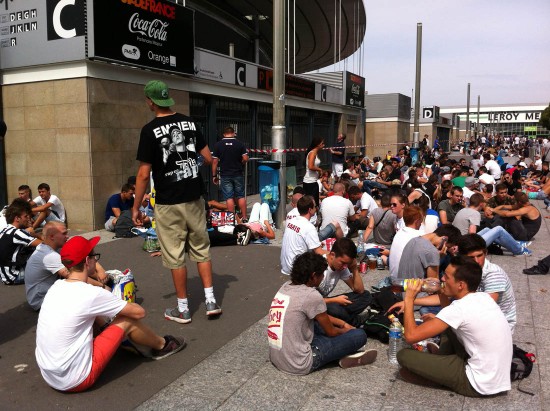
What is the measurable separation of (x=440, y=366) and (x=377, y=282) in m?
2.92

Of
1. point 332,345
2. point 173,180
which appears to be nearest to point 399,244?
point 332,345

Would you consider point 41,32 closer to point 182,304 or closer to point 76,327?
point 182,304

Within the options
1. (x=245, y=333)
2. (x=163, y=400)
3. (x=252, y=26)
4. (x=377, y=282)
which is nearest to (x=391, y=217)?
(x=377, y=282)

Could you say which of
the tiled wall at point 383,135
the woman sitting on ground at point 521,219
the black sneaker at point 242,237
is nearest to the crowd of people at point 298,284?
the woman sitting on ground at point 521,219

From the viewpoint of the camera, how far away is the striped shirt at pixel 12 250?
598 centimetres

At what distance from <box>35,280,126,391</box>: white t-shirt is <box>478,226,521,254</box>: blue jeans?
19.8ft

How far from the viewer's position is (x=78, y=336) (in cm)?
347

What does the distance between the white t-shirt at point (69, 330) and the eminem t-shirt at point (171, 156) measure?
1.38 m

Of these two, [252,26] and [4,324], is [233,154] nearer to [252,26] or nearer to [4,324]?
[4,324]

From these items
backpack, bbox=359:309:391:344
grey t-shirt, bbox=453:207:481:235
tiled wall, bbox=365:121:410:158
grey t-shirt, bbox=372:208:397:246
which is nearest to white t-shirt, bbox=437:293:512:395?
backpack, bbox=359:309:391:344

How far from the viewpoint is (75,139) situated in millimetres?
9438

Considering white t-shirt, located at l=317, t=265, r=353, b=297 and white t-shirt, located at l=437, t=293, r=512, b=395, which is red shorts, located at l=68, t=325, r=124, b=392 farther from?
white t-shirt, located at l=437, t=293, r=512, b=395

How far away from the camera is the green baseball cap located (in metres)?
4.64

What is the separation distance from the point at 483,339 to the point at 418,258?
182 centimetres
